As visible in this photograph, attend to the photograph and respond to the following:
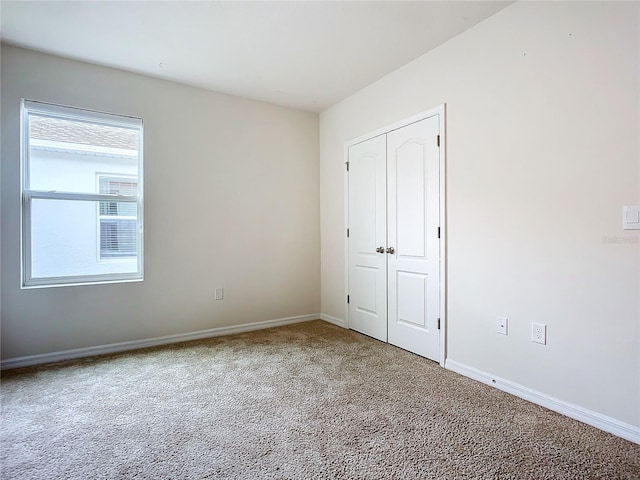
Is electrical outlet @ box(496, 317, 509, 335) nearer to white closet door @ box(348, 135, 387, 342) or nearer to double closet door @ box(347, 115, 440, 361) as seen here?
double closet door @ box(347, 115, 440, 361)

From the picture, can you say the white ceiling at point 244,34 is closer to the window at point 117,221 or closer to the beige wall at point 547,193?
the beige wall at point 547,193

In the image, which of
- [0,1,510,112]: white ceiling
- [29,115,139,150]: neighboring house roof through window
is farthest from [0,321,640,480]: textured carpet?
[0,1,510,112]: white ceiling

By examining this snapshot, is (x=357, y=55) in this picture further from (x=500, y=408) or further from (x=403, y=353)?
(x=500, y=408)

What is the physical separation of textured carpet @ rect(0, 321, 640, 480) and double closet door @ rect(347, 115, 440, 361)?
0.46 metres

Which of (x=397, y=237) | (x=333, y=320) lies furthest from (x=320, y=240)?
(x=397, y=237)

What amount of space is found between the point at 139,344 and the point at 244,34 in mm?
2899

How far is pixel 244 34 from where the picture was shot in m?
2.61

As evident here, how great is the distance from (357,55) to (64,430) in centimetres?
333

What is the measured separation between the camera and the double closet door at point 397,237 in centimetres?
290

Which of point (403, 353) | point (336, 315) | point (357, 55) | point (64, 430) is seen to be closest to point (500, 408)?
point (403, 353)

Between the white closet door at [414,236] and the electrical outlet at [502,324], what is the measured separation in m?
0.51

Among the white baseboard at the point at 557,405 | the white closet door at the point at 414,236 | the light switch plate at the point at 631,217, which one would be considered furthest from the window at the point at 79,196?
the light switch plate at the point at 631,217

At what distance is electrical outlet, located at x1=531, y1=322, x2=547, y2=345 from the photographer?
215 centimetres

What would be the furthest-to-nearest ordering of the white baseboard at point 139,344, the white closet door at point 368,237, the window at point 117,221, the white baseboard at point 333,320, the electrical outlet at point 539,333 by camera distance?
1. the white baseboard at point 333,320
2. the white closet door at point 368,237
3. the window at point 117,221
4. the white baseboard at point 139,344
5. the electrical outlet at point 539,333
